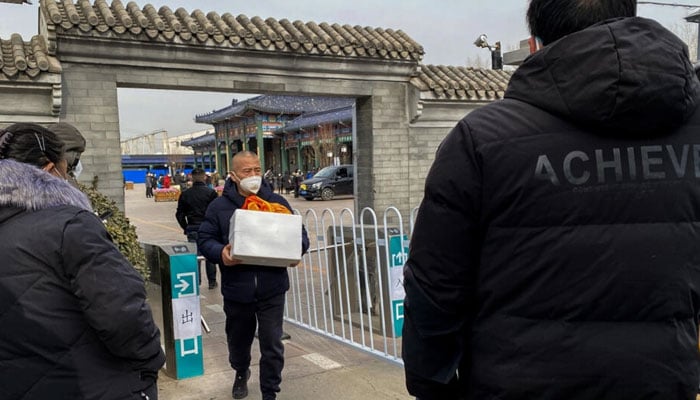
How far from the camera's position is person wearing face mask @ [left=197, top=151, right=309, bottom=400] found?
3.70 m

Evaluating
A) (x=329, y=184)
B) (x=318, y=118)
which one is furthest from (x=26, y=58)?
(x=318, y=118)

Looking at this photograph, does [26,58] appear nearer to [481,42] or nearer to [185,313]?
[185,313]

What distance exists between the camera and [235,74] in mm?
6809

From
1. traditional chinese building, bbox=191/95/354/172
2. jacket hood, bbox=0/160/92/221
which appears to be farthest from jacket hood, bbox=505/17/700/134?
traditional chinese building, bbox=191/95/354/172

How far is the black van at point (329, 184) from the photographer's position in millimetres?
28906

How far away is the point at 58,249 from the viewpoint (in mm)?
1759

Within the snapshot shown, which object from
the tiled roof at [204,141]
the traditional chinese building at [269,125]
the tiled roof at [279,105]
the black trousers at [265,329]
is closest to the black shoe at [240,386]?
the black trousers at [265,329]

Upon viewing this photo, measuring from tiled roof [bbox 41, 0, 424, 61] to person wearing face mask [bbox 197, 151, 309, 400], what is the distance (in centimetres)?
314

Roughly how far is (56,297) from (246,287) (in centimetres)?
193

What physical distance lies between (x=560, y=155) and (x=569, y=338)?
423 millimetres

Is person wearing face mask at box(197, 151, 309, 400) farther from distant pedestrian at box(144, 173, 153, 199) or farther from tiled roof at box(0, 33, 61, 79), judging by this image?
distant pedestrian at box(144, 173, 153, 199)

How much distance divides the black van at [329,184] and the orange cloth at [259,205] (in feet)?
81.7

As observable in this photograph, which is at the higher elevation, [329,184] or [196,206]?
[196,206]

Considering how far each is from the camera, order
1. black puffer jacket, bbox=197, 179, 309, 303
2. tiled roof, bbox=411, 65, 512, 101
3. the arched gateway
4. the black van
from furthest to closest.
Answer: the black van < tiled roof, bbox=411, 65, 512, 101 < the arched gateway < black puffer jacket, bbox=197, 179, 309, 303
